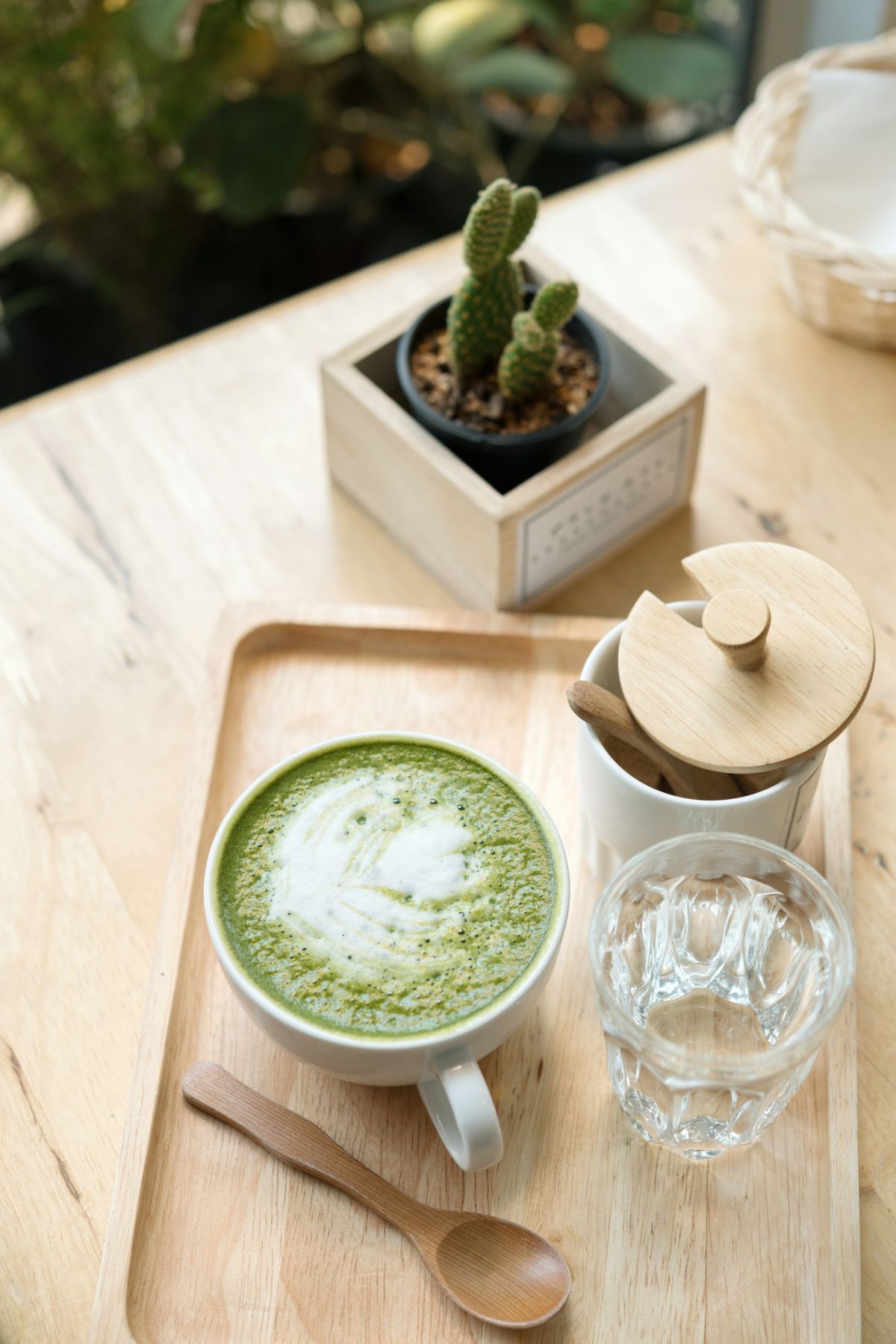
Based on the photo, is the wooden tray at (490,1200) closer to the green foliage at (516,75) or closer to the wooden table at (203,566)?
the wooden table at (203,566)

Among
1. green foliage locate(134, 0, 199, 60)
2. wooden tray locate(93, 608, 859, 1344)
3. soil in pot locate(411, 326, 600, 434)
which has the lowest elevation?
wooden tray locate(93, 608, 859, 1344)

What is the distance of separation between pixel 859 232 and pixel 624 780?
0.78 meters

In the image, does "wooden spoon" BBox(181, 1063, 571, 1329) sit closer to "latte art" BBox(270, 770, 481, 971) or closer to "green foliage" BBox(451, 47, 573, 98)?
"latte art" BBox(270, 770, 481, 971)

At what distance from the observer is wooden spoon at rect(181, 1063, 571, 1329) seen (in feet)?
2.49

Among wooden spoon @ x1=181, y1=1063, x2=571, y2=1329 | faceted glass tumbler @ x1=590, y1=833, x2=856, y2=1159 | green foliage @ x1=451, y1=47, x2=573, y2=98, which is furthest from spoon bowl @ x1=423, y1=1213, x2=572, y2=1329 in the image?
green foliage @ x1=451, y1=47, x2=573, y2=98

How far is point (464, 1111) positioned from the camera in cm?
72

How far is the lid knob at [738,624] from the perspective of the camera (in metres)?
0.77

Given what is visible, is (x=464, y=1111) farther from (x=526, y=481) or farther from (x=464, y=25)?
(x=464, y=25)

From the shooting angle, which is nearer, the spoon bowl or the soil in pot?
the spoon bowl

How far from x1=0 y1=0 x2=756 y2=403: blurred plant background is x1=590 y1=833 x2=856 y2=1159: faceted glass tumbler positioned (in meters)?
1.27

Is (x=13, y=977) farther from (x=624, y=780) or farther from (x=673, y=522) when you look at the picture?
(x=673, y=522)

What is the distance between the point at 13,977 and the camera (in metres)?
0.93

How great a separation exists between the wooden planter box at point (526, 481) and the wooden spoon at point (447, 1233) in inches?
18.4

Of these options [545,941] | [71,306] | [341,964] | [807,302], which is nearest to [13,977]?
[341,964]
